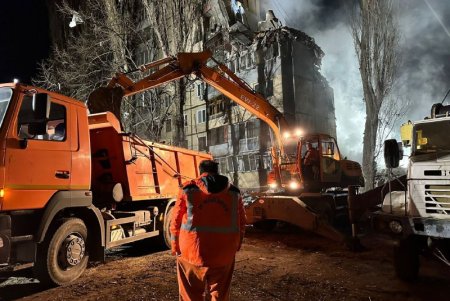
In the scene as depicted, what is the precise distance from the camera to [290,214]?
28.7 feet

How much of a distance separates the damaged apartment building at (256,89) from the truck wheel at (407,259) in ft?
62.4

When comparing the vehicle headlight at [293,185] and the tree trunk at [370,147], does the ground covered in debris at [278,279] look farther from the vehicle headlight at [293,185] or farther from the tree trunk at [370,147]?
the tree trunk at [370,147]

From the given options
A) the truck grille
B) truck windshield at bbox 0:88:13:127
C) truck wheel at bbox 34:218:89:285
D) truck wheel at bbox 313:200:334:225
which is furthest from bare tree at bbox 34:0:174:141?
the truck grille

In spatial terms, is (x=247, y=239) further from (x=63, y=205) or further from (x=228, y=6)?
(x=228, y=6)

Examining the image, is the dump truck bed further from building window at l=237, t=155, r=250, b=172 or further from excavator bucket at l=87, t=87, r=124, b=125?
building window at l=237, t=155, r=250, b=172

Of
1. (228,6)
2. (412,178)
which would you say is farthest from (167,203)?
(228,6)

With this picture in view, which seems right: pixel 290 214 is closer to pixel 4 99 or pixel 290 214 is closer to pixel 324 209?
pixel 324 209

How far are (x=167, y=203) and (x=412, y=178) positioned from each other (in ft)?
17.6

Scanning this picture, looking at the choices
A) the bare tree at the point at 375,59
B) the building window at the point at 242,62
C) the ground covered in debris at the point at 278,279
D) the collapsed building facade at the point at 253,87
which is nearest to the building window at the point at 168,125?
the collapsed building facade at the point at 253,87

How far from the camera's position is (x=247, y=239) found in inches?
365

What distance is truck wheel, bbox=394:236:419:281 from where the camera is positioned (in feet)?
18.0

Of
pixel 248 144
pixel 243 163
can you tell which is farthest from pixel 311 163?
pixel 243 163

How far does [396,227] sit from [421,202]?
53 cm

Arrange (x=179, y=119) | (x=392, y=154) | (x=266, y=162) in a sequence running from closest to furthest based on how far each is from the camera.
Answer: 1. (x=392, y=154)
2. (x=179, y=119)
3. (x=266, y=162)
